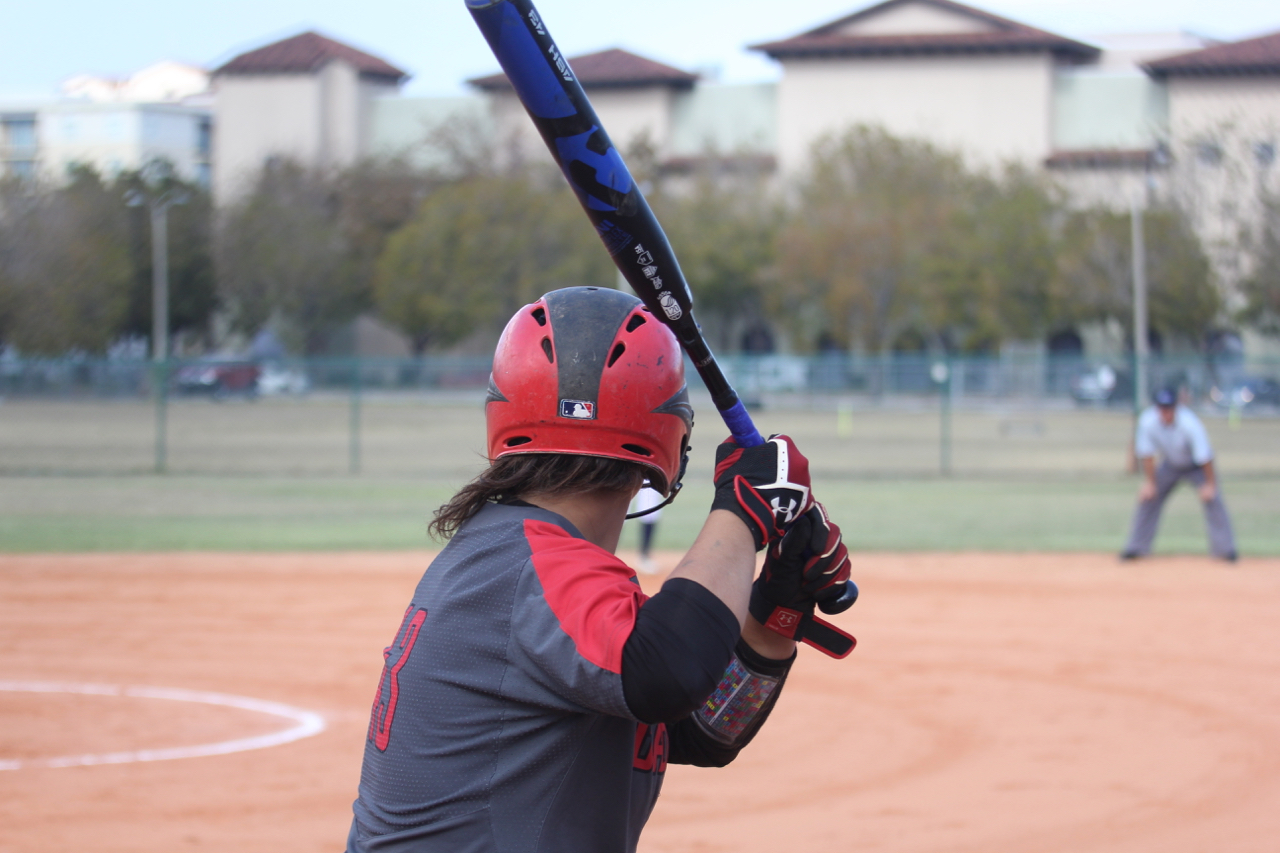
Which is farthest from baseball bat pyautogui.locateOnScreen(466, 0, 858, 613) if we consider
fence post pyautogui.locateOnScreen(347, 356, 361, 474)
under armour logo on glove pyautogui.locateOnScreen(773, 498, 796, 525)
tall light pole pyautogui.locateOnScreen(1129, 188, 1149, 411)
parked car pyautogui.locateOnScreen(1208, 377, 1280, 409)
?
parked car pyautogui.locateOnScreen(1208, 377, 1280, 409)

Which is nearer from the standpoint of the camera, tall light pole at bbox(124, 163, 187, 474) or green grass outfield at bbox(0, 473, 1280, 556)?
green grass outfield at bbox(0, 473, 1280, 556)

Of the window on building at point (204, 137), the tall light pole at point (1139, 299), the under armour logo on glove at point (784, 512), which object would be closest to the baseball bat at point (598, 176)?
the under armour logo on glove at point (784, 512)

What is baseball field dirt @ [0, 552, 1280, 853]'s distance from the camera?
5.56m

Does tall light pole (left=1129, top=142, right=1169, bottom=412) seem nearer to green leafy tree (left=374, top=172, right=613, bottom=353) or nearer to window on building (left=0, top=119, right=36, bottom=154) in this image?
green leafy tree (left=374, top=172, right=613, bottom=353)

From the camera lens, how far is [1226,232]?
1956 inches

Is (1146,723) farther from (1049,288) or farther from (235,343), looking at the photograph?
(235,343)

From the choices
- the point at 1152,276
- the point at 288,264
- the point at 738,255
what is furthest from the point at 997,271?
the point at 288,264

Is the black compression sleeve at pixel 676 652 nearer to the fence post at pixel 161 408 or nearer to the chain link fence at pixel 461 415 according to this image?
the chain link fence at pixel 461 415

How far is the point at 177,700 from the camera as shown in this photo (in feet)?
25.6

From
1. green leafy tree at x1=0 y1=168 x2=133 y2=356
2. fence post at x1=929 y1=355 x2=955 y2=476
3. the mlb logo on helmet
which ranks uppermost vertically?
green leafy tree at x1=0 y1=168 x2=133 y2=356

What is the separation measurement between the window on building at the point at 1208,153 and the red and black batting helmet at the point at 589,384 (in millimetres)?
53416

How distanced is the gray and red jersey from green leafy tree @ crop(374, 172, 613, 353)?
5488 centimetres

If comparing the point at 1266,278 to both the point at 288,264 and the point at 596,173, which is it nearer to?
the point at 288,264

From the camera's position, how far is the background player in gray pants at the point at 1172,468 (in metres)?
13.3
